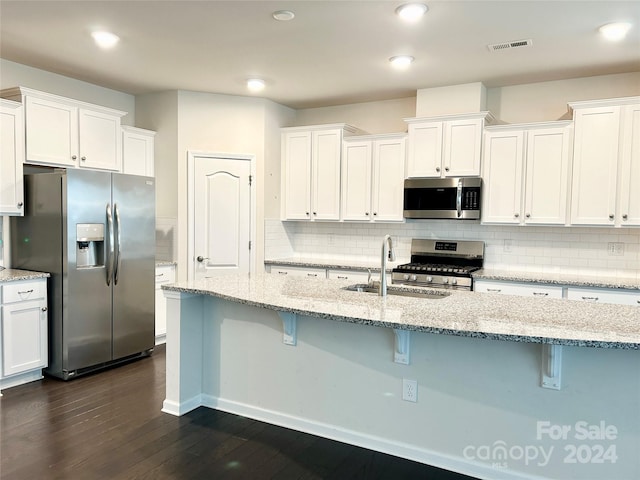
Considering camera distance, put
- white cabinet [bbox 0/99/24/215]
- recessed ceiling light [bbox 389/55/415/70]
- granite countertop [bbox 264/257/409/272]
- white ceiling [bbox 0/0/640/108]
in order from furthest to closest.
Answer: granite countertop [bbox 264/257/409/272] < recessed ceiling light [bbox 389/55/415/70] < white cabinet [bbox 0/99/24/215] < white ceiling [bbox 0/0/640/108]

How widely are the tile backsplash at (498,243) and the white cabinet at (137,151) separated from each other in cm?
146

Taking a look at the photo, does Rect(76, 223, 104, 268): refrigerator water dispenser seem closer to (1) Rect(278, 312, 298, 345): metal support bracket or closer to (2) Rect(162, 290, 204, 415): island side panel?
(2) Rect(162, 290, 204, 415): island side panel

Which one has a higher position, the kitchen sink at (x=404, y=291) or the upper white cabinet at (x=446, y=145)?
the upper white cabinet at (x=446, y=145)

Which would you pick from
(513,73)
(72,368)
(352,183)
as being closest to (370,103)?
(352,183)

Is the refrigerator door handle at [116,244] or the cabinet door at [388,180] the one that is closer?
the refrigerator door handle at [116,244]

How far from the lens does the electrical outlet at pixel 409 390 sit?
2.60 metres

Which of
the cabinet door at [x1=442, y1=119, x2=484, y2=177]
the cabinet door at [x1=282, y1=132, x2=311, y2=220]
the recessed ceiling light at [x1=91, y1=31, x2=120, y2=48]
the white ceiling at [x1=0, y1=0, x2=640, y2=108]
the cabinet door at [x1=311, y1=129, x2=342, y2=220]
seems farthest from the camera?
the cabinet door at [x1=282, y1=132, x2=311, y2=220]

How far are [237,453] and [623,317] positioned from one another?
84.6 inches

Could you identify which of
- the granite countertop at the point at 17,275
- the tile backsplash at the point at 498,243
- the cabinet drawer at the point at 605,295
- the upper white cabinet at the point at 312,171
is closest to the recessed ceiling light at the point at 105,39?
the granite countertop at the point at 17,275

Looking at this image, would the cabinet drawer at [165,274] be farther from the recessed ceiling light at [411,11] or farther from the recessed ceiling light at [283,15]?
the recessed ceiling light at [411,11]

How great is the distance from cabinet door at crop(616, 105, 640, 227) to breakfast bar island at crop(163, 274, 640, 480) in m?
1.90

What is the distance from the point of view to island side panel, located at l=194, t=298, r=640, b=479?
A: 7.25ft

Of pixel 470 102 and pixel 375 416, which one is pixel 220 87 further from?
pixel 375 416

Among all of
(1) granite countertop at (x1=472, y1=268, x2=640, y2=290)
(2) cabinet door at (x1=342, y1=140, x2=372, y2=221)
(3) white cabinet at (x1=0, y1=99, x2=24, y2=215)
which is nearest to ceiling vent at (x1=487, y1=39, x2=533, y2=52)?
(2) cabinet door at (x1=342, y1=140, x2=372, y2=221)
